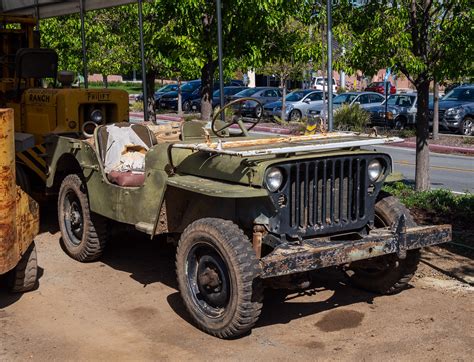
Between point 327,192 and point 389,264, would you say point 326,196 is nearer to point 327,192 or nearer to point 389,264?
point 327,192

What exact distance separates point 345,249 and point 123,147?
10.6 ft

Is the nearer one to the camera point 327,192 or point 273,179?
point 273,179

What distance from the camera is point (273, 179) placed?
5.42 m

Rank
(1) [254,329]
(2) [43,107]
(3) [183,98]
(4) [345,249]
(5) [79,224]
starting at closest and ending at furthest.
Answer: (4) [345,249] < (1) [254,329] < (5) [79,224] < (2) [43,107] < (3) [183,98]

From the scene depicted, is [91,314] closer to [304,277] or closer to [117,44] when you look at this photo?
[304,277]

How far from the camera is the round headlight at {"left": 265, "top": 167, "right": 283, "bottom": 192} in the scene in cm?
539

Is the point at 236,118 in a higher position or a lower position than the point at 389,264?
higher

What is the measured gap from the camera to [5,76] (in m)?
11.0

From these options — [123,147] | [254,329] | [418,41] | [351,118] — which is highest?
[418,41]

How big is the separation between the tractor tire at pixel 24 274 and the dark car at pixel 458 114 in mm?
19304

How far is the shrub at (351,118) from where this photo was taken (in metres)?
24.0

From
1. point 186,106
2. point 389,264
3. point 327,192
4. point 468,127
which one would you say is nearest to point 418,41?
point 389,264

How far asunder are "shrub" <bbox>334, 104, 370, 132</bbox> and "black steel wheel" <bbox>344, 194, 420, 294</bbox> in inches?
695

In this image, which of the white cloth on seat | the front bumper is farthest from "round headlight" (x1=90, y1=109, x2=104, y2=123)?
the front bumper
